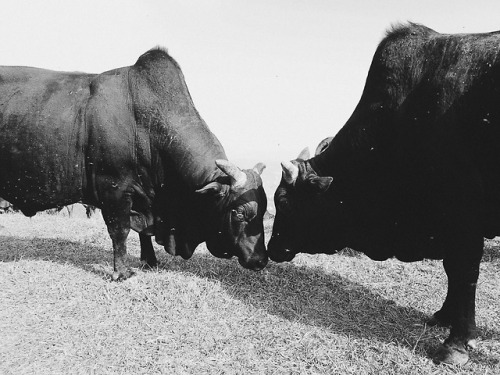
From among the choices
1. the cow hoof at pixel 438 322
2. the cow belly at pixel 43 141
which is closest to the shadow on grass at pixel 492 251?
the cow hoof at pixel 438 322

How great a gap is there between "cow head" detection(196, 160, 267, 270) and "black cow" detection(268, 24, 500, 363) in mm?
287

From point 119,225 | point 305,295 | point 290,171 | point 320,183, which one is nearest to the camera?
point 320,183

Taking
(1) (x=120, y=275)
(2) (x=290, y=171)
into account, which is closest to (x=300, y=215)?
(2) (x=290, y=171)

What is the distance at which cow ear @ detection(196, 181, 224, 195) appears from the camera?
19.0 ft

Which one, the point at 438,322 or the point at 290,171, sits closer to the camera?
the point at 438,322

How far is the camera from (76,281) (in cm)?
577

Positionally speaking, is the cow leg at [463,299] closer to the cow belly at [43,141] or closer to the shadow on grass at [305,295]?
the shadow on grass at [305,295]

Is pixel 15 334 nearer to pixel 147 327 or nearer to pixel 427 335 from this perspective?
pixel 147 327

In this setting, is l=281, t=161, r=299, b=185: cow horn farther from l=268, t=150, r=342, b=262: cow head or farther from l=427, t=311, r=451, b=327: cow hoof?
l=427, t=311, r=451, b=327: cow hoof

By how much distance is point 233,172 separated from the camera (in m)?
5.88

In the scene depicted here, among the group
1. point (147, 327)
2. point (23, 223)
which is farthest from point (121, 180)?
point (23, 223)

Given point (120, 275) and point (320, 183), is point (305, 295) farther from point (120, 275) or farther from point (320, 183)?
point (120, 275)

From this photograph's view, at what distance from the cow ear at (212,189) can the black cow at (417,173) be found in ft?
2.50

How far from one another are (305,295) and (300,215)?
38.8 inches
